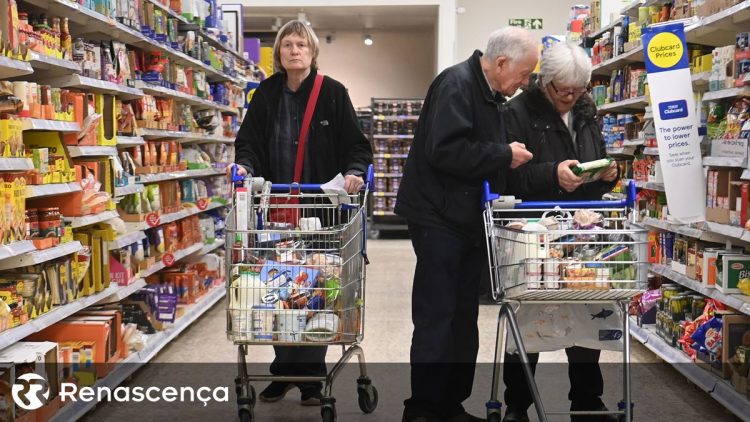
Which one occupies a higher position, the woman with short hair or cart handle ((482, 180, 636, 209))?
the woman with short hair

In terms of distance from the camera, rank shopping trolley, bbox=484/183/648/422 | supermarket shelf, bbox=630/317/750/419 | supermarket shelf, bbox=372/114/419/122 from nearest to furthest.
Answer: shopping trolley, bbox=484/183/648/422 → supermarket shelf, bbox=630/317/750/419 → supermarket shelf, bbox=372/114/419/122

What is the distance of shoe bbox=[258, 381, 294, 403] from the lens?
4.13 meters

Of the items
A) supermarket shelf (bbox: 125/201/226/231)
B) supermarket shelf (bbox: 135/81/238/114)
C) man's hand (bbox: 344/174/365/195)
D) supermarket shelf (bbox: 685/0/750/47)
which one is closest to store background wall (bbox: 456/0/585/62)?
supermarket shelf (bbox: 135/81/238/114)

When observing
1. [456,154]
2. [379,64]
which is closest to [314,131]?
[456,154]

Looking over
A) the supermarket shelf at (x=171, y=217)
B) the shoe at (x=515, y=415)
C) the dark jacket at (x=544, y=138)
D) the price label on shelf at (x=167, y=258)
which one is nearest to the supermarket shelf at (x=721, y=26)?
the dark jacket at (x=544, y=138)

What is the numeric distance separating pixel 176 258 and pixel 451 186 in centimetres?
300

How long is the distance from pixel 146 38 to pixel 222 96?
2.72 metres

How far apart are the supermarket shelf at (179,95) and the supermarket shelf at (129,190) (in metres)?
0.63

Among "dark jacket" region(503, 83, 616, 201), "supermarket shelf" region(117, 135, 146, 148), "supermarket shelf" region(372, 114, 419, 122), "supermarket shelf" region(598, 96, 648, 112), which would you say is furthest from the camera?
"supermarket shelf" region(372, 114, 419, 122)

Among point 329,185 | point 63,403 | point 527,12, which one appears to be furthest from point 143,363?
point 527,12

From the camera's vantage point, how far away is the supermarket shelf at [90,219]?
13.0 feet

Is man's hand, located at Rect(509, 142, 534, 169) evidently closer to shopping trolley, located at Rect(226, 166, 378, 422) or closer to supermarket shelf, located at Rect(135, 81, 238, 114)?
shopping trolley, located at Rect(226, 166, 378, 422)

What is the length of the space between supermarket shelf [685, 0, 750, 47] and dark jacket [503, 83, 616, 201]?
1038mm

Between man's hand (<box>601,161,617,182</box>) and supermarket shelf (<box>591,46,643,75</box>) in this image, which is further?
supermarket shelf (<box>591,46,643,75</box>)
